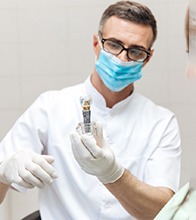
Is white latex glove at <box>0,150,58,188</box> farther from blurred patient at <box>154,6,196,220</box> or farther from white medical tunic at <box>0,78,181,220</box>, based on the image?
blurred patient at <box>154,6,196,220</box>

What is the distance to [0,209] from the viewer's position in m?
2.18

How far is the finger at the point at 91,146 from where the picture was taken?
1.33m

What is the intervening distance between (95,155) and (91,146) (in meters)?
0.03

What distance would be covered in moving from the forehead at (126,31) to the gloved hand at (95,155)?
0.43m

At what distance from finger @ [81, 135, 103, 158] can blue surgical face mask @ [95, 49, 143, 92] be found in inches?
15.5

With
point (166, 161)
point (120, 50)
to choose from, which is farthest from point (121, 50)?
point (166, 161)

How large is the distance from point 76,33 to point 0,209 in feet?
2.84

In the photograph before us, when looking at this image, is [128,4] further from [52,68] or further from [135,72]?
[52,68]

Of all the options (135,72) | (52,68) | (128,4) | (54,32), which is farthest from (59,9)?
(135,72)

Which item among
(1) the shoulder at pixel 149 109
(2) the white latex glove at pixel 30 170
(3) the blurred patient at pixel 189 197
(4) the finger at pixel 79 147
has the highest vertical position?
(3) the blurred patient at pixel 189 197

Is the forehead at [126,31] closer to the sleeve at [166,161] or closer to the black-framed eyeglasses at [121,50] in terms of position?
the black-framed eyeglasses at [121,50]

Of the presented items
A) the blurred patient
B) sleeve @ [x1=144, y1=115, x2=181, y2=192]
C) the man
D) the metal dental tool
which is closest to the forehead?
the man

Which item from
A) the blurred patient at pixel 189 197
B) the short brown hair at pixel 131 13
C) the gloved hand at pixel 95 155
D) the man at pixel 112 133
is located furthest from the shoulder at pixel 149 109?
the blurred patient at pixel 189 197

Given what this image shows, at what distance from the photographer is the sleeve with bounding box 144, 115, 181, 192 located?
64.7 inches
